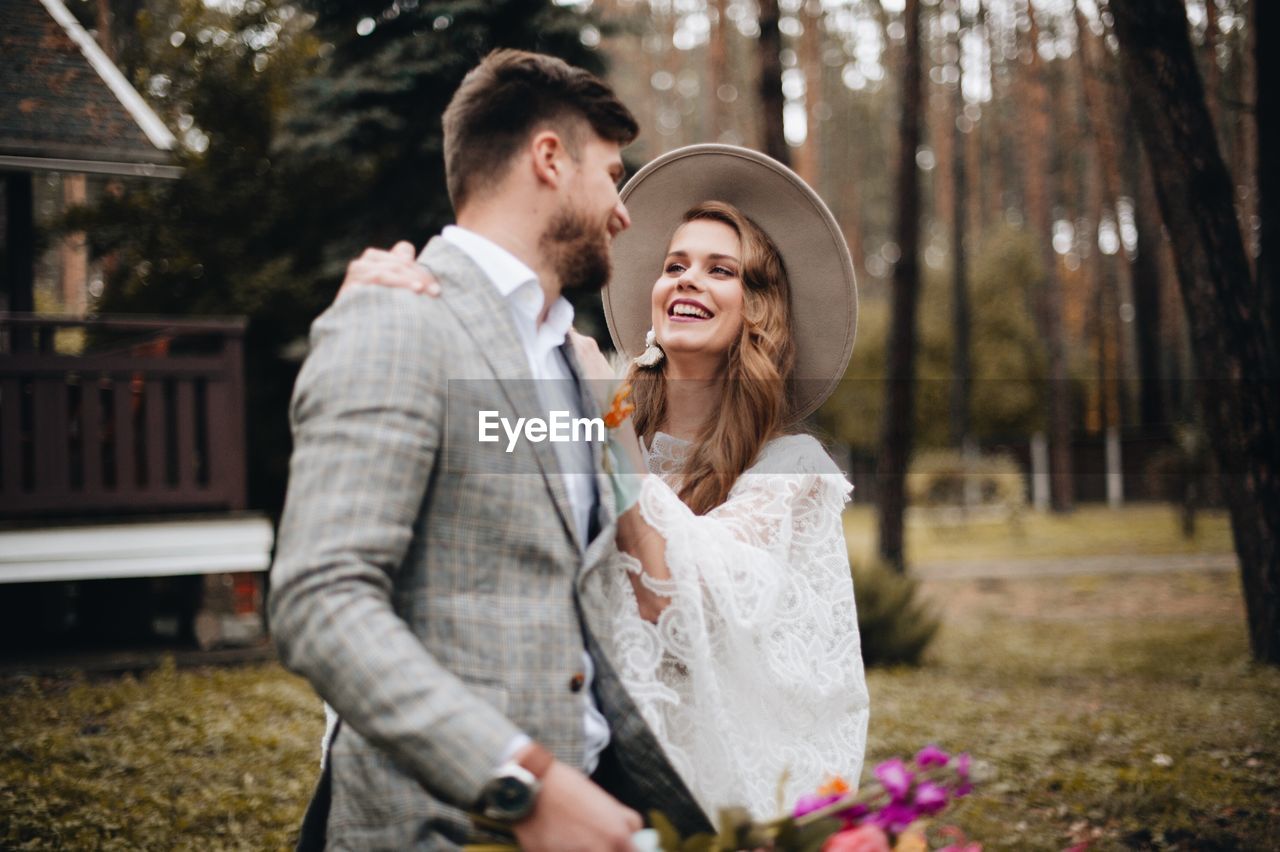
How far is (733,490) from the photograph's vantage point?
2455 mm

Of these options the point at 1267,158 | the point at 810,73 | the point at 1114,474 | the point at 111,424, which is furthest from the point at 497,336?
the point at 1114,474

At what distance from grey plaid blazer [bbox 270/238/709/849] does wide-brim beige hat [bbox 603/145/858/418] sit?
1.20 metres

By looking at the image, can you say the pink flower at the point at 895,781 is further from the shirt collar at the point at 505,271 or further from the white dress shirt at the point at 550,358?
the shirt collar at the point at 505,271

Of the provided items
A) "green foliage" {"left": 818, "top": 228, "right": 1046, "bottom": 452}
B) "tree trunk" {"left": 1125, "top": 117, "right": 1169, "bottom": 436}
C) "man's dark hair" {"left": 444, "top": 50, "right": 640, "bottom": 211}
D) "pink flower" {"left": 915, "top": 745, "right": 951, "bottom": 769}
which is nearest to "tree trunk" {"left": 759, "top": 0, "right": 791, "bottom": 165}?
"man's dark hair" {"left": 444, "top": 50, "right": 640, "bottom": 211}

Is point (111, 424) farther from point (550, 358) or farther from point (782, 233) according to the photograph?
point (550, 358)

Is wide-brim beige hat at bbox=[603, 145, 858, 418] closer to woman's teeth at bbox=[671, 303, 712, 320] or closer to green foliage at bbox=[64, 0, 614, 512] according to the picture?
woman's teeth at bbox=[671, 303, 712, 320]

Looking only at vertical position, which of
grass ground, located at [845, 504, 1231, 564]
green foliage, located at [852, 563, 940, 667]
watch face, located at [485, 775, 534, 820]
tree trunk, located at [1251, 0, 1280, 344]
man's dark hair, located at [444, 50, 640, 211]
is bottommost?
grass ground, located at [845, 504, 1231, 564]

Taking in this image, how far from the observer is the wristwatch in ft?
4.66

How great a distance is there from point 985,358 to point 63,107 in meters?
26.6

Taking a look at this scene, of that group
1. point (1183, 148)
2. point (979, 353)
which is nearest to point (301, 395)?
point (1183, 148)

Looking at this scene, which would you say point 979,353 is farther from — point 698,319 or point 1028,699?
point 698,319

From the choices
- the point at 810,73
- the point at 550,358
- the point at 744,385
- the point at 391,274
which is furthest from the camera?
the point at 810,73

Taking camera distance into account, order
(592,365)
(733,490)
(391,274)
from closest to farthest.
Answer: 1. (391,274)
2. (592,365)
3. (733,490)

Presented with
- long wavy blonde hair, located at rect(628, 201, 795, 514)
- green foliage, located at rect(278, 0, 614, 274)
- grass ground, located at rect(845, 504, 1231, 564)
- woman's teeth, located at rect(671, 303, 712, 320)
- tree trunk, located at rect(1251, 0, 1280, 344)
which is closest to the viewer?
long wavy blonde hair, located at rect(628, 201, 795, 514)
